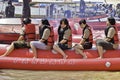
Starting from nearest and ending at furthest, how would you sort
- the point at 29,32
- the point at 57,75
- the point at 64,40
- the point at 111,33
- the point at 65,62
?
the point at 57,75 → the point at 65,62 → the point at 111,33 → the point at 64,40 → the point at 29,32

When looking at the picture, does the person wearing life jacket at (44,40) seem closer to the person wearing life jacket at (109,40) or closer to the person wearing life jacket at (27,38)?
the person wearing life jacket at (27,38)

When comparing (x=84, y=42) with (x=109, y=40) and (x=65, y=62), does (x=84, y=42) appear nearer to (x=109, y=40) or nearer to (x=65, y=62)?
(x=109, y=40)

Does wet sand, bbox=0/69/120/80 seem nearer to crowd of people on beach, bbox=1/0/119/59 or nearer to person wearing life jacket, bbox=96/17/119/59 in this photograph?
crowd of people on beach, bbox=1/0/119/59

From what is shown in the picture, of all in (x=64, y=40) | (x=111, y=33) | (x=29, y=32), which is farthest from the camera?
(x=29, y=32)

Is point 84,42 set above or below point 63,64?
above

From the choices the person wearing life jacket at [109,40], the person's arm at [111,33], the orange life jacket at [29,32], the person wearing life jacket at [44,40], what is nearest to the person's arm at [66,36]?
the person wearing life jacket at [44,40]

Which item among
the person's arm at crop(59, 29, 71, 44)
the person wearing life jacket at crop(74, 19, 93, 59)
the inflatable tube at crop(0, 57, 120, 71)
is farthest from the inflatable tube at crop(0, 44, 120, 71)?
the person's arm at crop(59, 29, 71, 44)

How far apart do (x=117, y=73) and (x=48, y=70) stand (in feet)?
5.31

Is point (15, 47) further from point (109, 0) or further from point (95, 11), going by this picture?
point (109, 0)

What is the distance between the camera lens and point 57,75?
827cm

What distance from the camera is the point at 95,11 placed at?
2364 centimetres

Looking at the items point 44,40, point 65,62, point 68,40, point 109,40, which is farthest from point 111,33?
point 44,40

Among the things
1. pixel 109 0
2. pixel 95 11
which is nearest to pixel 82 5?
pixel 95 11

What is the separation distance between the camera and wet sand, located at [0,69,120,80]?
793cm
